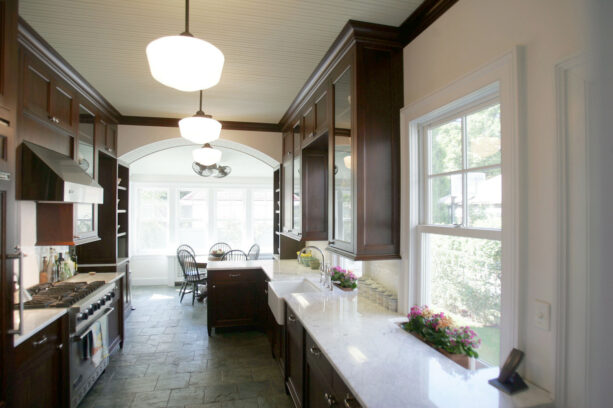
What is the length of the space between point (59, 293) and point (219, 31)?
7.65 feet

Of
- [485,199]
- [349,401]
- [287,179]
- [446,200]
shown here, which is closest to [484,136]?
[485,199]

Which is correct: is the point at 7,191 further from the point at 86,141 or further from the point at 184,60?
the point at 86,141

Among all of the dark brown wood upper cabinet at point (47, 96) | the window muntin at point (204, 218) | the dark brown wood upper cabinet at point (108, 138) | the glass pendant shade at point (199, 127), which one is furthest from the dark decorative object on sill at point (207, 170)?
the glass pendant shade at point (199, 127)

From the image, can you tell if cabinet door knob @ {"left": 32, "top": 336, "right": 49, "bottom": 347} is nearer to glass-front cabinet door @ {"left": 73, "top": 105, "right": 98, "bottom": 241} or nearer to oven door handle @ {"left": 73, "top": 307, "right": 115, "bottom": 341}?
oven door handle @ {"left": 73, "top": 307, "right": 115, "bottom": 341}

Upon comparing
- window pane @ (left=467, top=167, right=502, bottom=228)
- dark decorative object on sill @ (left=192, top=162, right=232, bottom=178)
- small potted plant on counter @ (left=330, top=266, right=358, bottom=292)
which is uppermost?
dark decorative object on sill @ (left=192, top=162, right=232, bottom=178)

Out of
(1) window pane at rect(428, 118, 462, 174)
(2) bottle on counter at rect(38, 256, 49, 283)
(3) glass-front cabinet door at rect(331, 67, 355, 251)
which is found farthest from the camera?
(2) bottle on counter at rect(38, 256, 49, 283)

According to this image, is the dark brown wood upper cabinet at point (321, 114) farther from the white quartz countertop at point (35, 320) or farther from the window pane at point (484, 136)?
the white quartz countertop at point (35, 320)

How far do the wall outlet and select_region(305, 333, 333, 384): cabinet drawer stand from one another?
928mm

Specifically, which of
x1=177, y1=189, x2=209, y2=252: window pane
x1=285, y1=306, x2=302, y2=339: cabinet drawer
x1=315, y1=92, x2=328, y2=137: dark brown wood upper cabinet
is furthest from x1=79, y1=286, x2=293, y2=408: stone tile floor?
x1=177, y1=189, x2=209, y2=252: window pane

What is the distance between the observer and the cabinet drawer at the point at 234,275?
4.04 metres

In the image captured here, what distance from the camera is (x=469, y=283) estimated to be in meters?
1.72

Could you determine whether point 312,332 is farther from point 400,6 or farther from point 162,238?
point 162,238

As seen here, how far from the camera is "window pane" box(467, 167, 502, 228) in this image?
60.3 inches

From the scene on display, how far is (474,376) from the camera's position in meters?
1.42
